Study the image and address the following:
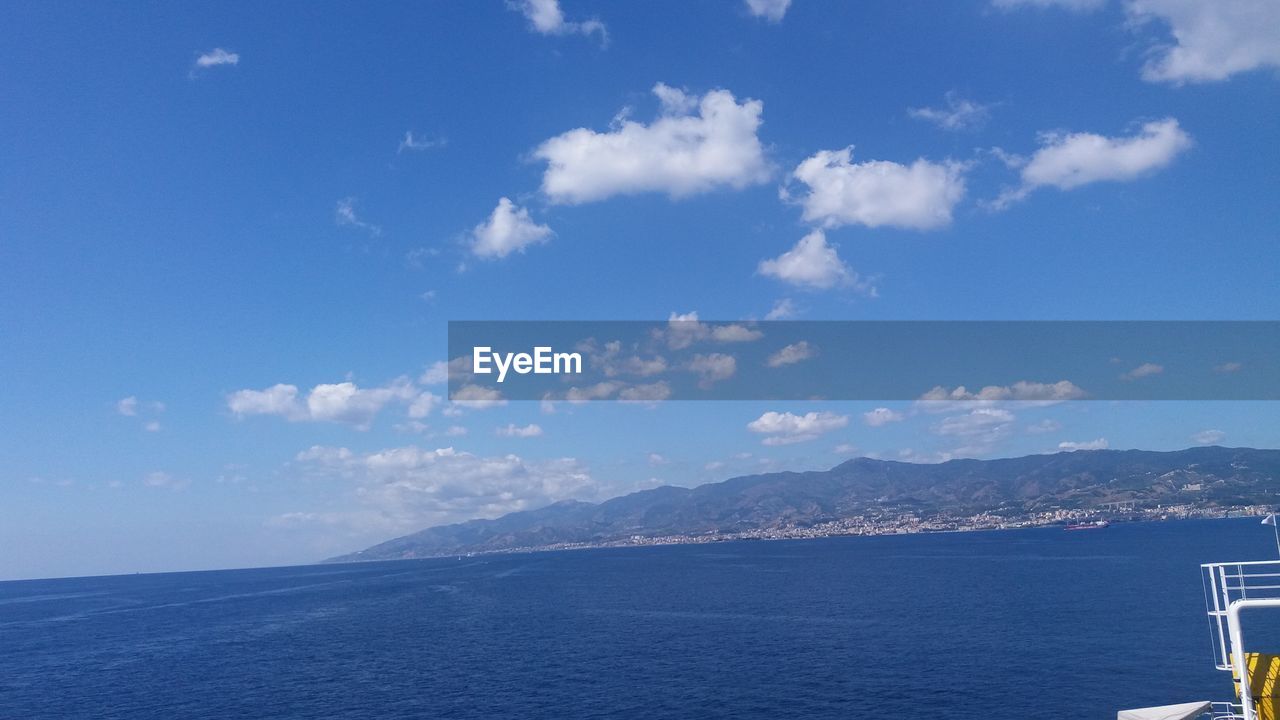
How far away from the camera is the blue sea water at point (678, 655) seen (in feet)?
201

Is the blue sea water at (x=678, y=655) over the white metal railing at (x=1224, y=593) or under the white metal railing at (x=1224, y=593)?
under

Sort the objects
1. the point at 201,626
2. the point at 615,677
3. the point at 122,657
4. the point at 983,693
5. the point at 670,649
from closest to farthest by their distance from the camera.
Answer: the point at 983,693 → the point at 615,677 → the point at 670,649 → the point at 122,657 → the point at 201,626

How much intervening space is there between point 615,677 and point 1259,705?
56006mm

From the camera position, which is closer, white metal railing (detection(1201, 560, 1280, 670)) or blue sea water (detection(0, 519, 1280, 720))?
white metal railing (detection(1201, 560, 1280, 670))

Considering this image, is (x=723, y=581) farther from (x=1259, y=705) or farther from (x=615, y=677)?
(x=1259, y=705)

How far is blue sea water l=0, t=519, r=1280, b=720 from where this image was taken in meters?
61.4

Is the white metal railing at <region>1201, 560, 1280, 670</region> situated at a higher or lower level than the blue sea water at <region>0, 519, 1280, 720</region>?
higher

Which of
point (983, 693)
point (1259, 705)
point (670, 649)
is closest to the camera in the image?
point (1259, 705)

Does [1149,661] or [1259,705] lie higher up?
[1259,705]

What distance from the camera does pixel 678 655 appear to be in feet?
264

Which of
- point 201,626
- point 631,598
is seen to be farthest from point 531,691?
point 201,626

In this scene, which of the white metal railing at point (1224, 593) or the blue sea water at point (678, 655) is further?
the blue sea water at point (678, 655)

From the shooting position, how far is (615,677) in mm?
71812

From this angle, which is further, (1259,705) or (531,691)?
(531,691)
